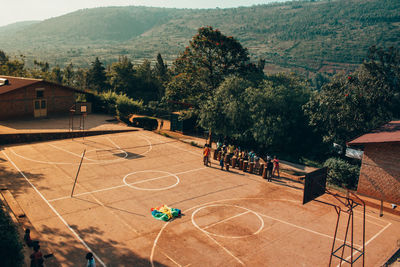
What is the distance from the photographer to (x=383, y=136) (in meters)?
22.6

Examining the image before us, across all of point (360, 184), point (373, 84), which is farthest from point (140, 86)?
point (360, 184)

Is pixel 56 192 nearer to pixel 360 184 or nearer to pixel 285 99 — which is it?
pixel 360 184

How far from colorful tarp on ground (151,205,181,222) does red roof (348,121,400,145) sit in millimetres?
13664

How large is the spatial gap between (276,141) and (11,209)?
26.2 m

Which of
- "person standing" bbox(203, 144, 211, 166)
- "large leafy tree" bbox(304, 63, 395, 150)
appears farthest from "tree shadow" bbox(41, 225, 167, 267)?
"large leafy tree" bbox(304, 63, 395, 150)

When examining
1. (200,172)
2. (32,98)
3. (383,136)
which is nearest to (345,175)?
(383,136)

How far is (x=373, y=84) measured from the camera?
30250mm

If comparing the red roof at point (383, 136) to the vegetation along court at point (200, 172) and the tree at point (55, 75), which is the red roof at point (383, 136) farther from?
the tree at point (55, 75)

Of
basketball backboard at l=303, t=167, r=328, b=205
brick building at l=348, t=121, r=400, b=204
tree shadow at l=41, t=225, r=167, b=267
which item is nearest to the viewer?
tree shadow at l=41, t=225, r=167, b=267

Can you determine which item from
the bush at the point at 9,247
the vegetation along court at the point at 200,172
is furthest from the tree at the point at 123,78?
the bush at the point at 9,247

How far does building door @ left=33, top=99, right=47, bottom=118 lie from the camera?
136 ft

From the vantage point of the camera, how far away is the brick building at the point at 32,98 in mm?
38469

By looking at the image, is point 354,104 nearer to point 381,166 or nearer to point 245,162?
point 381,166

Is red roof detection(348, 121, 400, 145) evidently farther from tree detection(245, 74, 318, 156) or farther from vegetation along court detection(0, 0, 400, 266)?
tree detection(245, 74, 318, 156)
